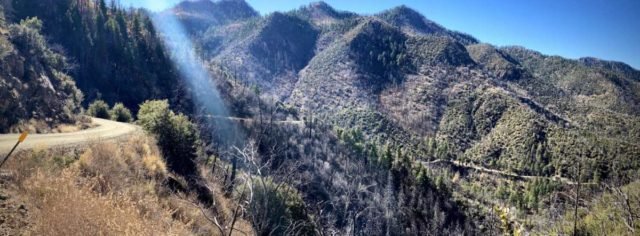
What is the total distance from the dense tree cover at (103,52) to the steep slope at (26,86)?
32.6 meters

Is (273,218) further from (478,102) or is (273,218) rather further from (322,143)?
(478,102)

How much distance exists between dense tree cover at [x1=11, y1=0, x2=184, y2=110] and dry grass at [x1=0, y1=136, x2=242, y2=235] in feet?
170

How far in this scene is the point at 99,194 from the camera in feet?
32.4

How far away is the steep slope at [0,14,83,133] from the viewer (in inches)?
742

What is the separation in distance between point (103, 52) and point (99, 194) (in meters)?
70.3

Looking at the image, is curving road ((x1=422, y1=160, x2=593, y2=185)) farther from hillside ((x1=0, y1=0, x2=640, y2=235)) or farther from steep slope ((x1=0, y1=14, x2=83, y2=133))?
steep slope ((x1=0, y1=14, x2=83, y2=133))

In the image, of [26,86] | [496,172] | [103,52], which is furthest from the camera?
[496,172]

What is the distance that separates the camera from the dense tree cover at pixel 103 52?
6488cm

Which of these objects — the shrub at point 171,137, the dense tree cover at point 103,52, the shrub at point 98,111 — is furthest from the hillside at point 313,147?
the shrub at point 98,111

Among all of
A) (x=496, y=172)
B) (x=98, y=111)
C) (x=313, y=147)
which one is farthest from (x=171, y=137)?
(x=496, y=172)

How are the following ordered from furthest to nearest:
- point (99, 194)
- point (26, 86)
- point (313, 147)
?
point (313, 147)
point (26, 86)
point (99, 194)

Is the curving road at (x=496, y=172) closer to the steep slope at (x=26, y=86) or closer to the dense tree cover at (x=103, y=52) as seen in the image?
the dense tree cover at (x=103, y=52)

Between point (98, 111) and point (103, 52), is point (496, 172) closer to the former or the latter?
point (103, 52)

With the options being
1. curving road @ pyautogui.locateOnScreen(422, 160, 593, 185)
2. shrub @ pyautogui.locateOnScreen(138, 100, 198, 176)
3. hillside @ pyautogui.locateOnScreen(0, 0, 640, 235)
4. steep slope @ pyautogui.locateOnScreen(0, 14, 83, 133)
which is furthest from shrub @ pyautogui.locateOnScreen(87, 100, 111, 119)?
curving road @ pyautogui.locateOnScreen(422, 160, 593, 185)
